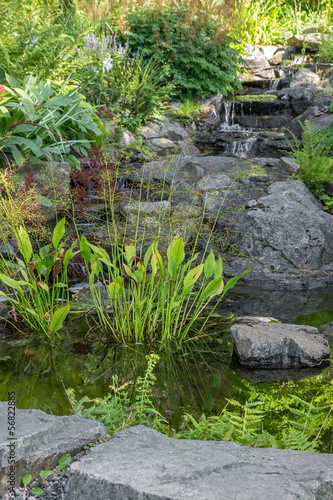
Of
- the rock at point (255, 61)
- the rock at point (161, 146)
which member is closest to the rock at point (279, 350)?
the rock at point (161, 146)

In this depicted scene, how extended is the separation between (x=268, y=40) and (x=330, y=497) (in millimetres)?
14246

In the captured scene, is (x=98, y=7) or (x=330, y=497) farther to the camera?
(x=98, y=7)

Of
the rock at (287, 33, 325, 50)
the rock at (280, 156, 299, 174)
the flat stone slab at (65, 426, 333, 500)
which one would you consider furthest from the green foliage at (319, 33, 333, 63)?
the flat stone slab at (65, 426, 333, 500)

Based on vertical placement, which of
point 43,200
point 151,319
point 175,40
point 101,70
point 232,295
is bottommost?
point 232,295

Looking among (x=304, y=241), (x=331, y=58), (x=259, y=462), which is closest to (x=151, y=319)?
(x=259, y=462)

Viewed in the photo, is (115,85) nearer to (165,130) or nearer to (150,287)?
(165,130)

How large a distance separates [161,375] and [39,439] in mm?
1295

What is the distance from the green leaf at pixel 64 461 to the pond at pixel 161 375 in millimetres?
732

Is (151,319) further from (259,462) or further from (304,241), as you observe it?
(304,241)

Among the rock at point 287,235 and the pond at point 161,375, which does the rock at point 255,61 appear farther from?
the pond at point 161,375

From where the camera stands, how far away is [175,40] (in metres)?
9.22

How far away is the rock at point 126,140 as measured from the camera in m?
7.04

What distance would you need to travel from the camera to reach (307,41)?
12.3m

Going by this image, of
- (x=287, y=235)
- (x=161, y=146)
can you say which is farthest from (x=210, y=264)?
(x=161, y=146)
